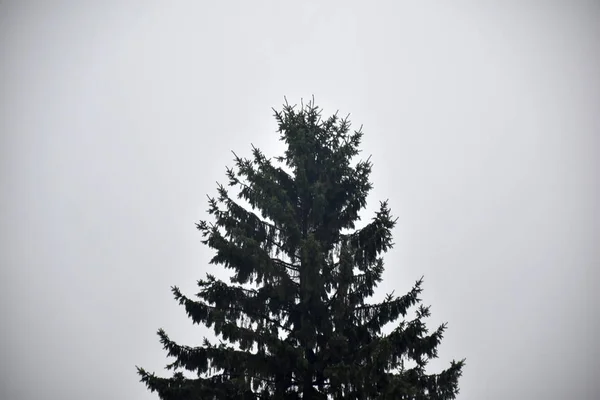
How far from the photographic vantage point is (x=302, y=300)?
11930 millimetres

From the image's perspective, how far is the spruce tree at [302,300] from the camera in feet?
34.8

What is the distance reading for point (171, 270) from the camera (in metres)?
191

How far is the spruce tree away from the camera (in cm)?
1061
